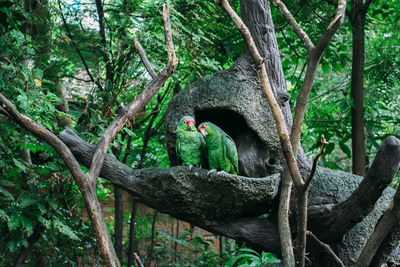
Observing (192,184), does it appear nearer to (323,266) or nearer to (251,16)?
(323,266)

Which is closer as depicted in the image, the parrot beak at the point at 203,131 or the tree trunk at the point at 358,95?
the parrot beak at the point at 203,131

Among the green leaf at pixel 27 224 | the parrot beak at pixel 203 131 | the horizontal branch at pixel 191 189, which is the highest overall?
the parrot beak at pixel 203 131

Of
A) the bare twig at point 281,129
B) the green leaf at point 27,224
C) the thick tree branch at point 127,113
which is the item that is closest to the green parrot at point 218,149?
the thick tree branch at point 127,113

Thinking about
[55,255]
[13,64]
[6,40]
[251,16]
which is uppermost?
[251,16]

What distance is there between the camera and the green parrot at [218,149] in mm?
2697

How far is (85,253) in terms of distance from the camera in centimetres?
506

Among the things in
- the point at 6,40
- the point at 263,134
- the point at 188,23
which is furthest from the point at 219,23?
the point at 6,40

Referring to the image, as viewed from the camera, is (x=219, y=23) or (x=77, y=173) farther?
(x=219, y=23)

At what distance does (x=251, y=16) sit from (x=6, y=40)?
198 centimetres

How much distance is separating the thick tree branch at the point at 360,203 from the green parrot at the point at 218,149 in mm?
677

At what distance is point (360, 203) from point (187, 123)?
124 centimetres

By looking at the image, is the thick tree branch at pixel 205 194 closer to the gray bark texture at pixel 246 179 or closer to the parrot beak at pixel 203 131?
the gray bark texture at pixel 246 179

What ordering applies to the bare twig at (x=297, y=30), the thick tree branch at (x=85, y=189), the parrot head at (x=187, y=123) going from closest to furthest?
the bare twig at (x=297, y=30) < the thick tree branch at (x=85, y=189) < the parrot head at (x=187, y=123)

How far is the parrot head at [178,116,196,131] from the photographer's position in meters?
2.75
